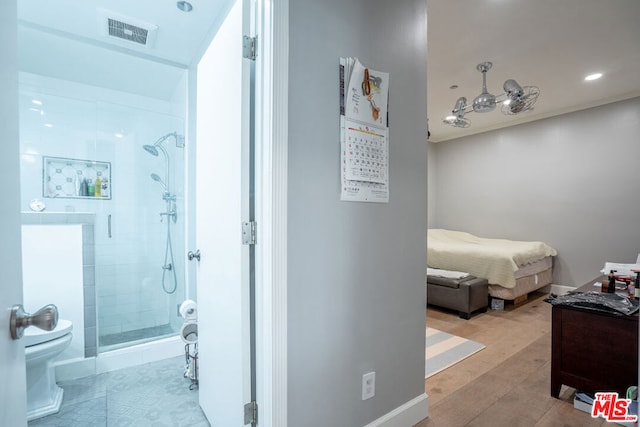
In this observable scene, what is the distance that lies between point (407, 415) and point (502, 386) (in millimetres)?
878

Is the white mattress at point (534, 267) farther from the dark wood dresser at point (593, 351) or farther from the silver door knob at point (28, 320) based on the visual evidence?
the silver door knob at point (28, 320)

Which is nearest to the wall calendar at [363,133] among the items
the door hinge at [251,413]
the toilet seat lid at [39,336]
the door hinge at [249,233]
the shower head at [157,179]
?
the door hinge at [249,233]

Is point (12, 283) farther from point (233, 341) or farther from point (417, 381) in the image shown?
point (417, 381)

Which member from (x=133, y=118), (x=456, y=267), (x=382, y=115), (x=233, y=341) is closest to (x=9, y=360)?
(x=233, y=341)

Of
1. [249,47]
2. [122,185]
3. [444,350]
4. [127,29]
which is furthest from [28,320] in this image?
[444,350]

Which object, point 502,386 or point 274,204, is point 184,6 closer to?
point 274,204

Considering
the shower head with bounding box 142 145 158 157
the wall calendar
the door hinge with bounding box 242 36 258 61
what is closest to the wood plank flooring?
the wall calendar

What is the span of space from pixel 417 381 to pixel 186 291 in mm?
1969

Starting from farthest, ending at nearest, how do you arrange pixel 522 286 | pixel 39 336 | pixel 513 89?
pixel 522 286, pixel 513 89, pixel 39 336

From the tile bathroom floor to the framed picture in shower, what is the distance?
5.07 ft

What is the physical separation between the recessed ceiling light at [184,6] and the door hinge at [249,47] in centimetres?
108

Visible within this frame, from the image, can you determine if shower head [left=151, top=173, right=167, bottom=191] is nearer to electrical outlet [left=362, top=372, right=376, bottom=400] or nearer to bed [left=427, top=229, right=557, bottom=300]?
electrical outlet [left=362, top=372, right=376, bottom=400]

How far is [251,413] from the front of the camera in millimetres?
1273

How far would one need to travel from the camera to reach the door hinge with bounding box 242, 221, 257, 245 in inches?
49.3
